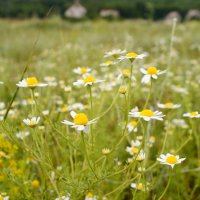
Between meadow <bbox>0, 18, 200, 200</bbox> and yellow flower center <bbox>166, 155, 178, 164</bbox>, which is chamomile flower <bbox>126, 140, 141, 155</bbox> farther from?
yellow flower center <bbox>166, 155, 178, 164</bbox>

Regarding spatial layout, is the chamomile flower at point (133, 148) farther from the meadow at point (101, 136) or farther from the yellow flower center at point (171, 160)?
the yellow flower center at point (171, 160)

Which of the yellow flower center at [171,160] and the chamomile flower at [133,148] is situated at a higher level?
the yellow flower center at [171,160]

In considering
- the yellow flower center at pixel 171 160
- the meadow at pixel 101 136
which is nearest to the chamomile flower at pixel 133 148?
the meadow at pixel 101 136

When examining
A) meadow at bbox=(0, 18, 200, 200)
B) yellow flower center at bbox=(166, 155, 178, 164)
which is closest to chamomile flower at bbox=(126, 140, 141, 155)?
meadow at bbox=(0, 18, 200, 200)

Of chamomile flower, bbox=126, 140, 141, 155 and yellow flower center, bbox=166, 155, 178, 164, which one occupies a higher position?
yellow flower center, bbox=166, 155, 178, 164

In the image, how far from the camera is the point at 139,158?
112 cm

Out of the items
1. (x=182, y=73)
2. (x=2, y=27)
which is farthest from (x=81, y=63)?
(x=2, y=27)

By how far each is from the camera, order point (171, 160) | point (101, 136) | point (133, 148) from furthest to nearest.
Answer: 1. point (101, 136)
2. point (133, 148)
3. point (171, 160)

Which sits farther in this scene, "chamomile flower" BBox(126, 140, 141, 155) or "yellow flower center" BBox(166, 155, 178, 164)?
"chamomile flower" BBox(126, 140, 141, 155)

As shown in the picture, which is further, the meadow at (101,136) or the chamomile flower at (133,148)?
the chamomile flower at (133,148)

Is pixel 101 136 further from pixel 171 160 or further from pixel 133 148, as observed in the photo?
pixel 171 160

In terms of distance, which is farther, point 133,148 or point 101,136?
point 101,136

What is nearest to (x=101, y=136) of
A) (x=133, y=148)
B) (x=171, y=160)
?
(x=133, y=148)

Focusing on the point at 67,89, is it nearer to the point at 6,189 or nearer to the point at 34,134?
the point at 6,189
